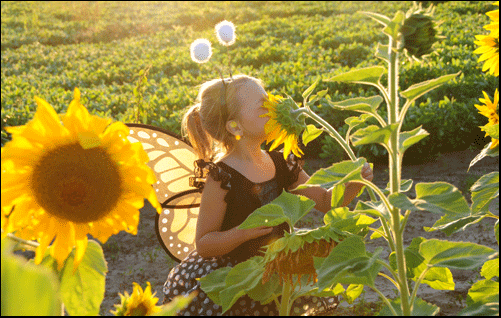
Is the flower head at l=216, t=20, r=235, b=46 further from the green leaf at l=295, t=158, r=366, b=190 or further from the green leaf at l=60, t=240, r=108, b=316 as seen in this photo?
the green leaf at l=60, t=240, r=108, b=316

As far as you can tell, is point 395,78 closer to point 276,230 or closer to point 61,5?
point 276,230

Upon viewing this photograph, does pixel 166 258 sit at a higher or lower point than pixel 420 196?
lower

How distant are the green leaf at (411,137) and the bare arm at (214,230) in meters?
0.92

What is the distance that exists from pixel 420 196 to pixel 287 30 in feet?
36.3

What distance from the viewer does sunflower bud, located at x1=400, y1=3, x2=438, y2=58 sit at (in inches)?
32.5

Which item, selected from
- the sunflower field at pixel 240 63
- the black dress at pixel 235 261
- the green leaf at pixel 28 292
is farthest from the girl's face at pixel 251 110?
the green leaf at pixel 28 292

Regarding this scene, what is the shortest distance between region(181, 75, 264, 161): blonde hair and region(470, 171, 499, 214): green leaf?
3.79 feet

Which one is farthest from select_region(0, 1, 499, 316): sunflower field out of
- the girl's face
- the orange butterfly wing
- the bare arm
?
the orange butterfly wing

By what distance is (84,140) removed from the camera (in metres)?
0.72

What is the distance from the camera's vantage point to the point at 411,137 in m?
0.86

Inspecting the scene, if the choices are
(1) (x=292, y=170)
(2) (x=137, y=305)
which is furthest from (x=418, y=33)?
(1) (x=292, y=170)

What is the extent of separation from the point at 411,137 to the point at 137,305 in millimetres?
615

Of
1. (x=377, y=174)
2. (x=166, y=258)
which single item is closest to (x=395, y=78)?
(x=166, y=258)

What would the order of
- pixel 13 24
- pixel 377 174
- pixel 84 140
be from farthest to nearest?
1. pixel 13 24
2. pixel 377 174
3. pixel 84 140
